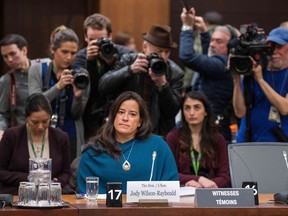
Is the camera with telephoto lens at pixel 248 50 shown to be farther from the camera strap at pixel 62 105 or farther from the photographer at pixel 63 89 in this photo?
the camera strap at pixel 62 105

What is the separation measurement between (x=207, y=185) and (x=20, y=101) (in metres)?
1.83

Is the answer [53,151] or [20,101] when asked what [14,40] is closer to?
[20,101]

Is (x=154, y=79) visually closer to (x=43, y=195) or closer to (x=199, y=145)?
(x=199, y=145)

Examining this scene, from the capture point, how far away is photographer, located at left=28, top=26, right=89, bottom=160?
24.7 ft

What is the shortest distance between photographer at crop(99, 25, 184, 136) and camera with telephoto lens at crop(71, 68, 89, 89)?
0.14 meters

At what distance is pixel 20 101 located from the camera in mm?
7754

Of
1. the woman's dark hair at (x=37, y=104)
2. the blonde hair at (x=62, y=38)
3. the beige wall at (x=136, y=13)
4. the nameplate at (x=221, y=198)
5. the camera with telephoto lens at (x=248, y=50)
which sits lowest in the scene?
the nameplate at (x=221, y=198)

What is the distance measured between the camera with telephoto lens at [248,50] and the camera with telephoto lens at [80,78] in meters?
1.14

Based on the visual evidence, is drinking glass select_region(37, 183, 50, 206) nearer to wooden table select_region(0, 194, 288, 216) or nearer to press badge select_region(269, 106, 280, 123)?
wooden table select_region(0, 194, 288, 216)

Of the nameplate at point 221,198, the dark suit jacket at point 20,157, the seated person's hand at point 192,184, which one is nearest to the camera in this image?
the nameplate at point 221,198

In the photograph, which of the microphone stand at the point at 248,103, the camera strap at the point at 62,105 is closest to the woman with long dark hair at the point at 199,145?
the microphone stand at the point at 248,103

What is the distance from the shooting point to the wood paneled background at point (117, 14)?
9.83 m

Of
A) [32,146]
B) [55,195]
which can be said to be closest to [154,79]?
[32,146]

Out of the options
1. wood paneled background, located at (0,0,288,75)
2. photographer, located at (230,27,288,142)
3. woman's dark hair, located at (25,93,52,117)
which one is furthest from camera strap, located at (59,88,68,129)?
wood paneled background, located at (0,0,288,75)
